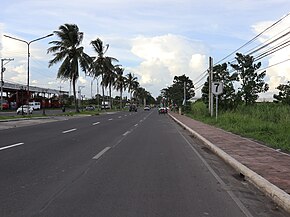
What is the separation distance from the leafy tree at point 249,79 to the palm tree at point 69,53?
2269 centimetres

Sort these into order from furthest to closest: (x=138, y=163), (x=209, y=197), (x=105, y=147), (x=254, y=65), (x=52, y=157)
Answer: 1. (x=254, y=65)
2. (x=105, y=147)
3. (x=52, y=157)
4. (x=138, y=163)
5. (x=209, y=197)

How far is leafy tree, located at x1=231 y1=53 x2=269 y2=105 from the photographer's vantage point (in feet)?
150

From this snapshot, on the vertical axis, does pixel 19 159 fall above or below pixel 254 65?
below

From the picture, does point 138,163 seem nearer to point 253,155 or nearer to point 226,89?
point 253,155

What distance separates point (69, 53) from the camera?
55.2 m

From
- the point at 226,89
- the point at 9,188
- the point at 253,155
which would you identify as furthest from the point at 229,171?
the point at 226,89

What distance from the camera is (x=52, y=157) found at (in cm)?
1185

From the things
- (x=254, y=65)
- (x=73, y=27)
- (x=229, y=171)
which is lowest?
(x=229, y=171)

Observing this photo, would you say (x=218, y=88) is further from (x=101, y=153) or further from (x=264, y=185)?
(x=264, y=185)

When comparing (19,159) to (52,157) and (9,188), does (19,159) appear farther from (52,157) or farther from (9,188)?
(9,188)

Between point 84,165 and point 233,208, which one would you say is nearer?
point 233,208

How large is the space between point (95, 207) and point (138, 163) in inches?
187

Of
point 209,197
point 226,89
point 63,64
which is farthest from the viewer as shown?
point 63,64

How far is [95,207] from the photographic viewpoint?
6.25 m
